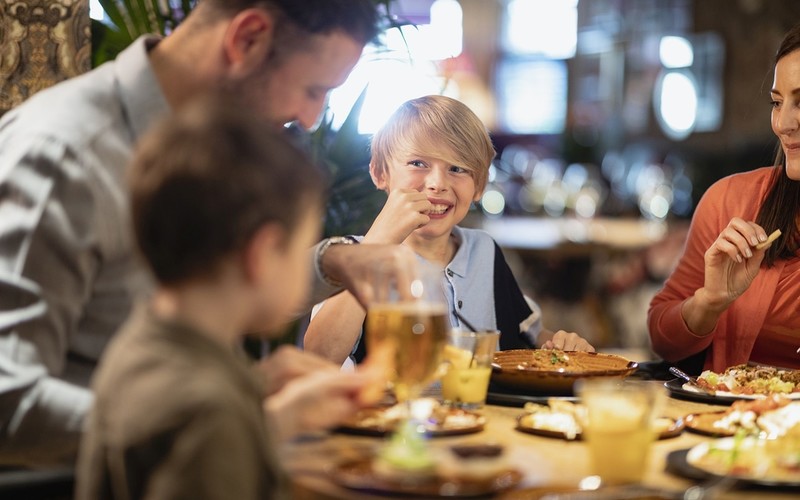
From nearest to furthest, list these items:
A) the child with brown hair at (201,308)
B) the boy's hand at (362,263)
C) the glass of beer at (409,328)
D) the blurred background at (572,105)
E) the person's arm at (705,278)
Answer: the child with brown hair at (201,308) < the glass of beer at (409,328) < the boy's hand at (362,263) < the person's arm at (705,278) < the blurred background at (572,105)

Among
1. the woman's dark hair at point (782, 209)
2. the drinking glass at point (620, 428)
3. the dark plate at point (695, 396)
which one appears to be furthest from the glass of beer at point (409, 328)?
the woman's dark hair at point (782, 209)

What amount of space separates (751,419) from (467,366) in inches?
17.7

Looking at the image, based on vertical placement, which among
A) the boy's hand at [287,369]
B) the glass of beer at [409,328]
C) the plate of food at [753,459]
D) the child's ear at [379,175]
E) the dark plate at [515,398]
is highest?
the child's ear at [379,175]

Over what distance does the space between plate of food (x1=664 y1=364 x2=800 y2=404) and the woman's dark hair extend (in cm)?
54

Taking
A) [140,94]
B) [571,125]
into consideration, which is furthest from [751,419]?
[571,125]

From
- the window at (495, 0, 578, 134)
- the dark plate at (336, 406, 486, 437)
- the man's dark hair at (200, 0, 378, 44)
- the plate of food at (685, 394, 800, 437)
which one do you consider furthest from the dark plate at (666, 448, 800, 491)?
the window at (495, 0, 578, 134)

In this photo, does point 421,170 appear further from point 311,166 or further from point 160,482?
point 160,482

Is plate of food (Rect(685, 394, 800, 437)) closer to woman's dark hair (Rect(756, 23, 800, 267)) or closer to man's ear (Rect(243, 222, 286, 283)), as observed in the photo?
man's ear (Rect(243, 222, 286, 283))

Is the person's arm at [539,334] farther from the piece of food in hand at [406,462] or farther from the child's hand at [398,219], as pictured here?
the piece of food in hand at [406,462]

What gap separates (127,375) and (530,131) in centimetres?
1481

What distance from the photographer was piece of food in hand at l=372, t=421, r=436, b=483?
4.02 feet

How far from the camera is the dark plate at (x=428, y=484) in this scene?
3.87 ft

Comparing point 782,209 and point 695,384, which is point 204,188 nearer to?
point 695,384

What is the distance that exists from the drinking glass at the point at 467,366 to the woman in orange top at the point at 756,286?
83 cm
